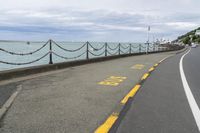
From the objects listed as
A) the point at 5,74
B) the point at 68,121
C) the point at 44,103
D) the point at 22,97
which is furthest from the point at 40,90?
the point at 68,121

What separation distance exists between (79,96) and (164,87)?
319 centimetres

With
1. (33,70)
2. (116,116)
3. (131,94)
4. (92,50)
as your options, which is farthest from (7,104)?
(92,50)

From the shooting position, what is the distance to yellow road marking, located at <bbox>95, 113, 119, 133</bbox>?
15.4ft

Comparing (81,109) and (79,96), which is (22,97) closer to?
(79,96)

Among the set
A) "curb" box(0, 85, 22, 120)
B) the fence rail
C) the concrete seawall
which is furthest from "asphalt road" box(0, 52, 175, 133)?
the fence rail

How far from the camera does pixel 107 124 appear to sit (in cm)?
503

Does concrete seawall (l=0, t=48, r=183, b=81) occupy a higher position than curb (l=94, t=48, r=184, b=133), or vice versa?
concrete seawall (l=0, t=48, r=183, b=81)

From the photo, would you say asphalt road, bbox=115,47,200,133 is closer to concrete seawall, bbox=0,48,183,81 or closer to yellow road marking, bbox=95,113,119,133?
yellow road marking, bbox=95,113,119,133

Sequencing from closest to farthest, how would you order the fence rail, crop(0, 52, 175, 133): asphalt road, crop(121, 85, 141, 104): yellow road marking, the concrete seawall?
crop(0, 52, 175, 133): asphalt road < crop(121, 85, 141, 104): yellow road marking < the concrete seawall < the fence rail

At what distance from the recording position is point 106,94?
25.0ft

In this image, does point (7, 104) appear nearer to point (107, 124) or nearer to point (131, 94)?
point (107, 124)

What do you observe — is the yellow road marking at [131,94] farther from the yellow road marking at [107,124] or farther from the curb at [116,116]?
the yellow road marking at [107,124]

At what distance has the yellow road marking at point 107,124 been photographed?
4.70 meters

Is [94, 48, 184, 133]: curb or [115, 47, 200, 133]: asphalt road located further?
[115, 47, 200, 133]: asphalt road
